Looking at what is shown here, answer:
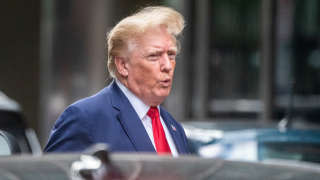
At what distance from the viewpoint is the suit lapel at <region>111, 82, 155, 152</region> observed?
385 centimetres

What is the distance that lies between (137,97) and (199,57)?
389 inches

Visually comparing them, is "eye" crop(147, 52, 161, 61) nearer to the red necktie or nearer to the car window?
the red necktie

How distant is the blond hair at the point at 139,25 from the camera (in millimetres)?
3998

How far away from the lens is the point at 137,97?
4027 mm

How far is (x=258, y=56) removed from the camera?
1297cm

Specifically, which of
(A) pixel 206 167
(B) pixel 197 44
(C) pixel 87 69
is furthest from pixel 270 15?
(A) pixel 206 167

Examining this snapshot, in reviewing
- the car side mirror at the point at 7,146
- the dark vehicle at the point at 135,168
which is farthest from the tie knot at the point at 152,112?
the dark vehicle at the point at 135,168

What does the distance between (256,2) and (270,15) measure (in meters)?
0.31

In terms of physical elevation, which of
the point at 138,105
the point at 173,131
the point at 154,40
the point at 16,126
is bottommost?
the point at 16,126

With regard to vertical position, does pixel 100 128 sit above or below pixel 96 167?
below

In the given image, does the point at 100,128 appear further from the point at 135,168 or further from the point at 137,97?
the point at 135,168

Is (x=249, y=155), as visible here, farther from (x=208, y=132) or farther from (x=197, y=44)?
(x=197, y=44)

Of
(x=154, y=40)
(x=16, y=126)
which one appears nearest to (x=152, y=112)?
(x=154, y=40)

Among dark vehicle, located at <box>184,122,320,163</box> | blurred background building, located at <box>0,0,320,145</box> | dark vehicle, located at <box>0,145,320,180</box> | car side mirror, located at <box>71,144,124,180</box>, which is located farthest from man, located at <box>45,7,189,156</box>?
blurred background building, located at <box>0,0,320,145</box>
